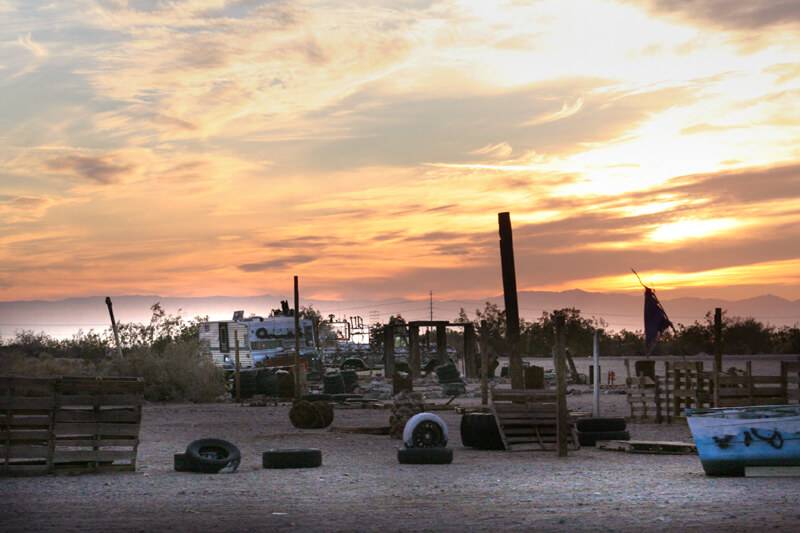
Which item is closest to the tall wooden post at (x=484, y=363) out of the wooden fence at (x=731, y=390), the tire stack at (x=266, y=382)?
the wooden fence at (x=731, y=390)

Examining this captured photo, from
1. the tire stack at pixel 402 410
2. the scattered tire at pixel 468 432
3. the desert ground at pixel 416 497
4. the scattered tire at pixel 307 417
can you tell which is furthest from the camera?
the scattered tire at pixel 307 417

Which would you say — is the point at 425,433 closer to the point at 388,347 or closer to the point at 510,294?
the point at 510,294

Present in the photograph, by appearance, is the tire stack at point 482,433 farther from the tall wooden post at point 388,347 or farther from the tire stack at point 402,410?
the tall wooden post at point 388,347

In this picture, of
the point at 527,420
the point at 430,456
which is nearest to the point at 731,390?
the point at 527,420

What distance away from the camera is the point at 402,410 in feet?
90.9

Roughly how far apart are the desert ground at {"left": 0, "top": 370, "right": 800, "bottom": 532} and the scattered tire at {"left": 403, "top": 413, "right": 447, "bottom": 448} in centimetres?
53

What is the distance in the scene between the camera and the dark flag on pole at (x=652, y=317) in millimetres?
31812

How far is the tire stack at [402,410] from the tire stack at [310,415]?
4114 millimetres

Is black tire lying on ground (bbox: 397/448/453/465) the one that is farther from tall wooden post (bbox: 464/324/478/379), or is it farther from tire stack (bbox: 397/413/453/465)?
tall wooden post (bbox: 464/324/478/379)

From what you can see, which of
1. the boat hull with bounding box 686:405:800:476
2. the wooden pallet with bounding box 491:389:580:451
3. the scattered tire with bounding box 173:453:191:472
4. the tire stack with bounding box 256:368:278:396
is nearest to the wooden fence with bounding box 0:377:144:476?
the scattered tire with bounding box 173:453:191:472

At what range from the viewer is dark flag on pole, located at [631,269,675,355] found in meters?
31.8

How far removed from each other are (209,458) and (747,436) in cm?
851

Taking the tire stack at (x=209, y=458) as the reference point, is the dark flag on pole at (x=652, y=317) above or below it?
above

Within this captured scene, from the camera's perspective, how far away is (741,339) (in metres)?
112
